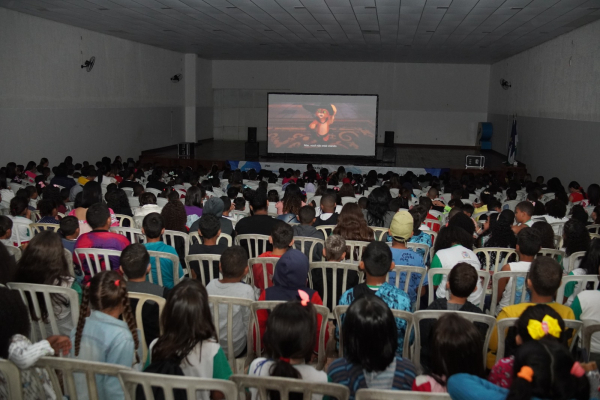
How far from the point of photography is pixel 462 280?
9.40 feet

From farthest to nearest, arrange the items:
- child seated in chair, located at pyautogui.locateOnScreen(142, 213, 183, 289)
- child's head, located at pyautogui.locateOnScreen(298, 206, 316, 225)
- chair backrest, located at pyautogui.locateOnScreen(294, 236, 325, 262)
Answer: child's head, located at pyautogui.locateOnScreen(298, 206, 316, 225) < chair backrest, located at pyautogui.locateOnScreen(294, 236, 325, 262) < child seated in chair, located at pyautogui.locateOnScreen(142, 213, 183, 289)

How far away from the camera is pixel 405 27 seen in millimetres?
11484

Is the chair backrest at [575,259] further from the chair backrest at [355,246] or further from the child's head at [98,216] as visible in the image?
the child's head at [98,216]

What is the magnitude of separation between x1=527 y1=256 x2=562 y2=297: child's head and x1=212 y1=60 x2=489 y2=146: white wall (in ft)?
63.2

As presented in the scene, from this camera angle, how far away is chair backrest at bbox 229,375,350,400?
178 cm

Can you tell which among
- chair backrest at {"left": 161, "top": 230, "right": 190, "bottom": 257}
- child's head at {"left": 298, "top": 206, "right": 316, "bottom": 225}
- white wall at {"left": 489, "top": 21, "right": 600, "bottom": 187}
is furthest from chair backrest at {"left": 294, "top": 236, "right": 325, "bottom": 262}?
white wall at {"left": 489, "top": 21, "right": 600, "bottom": 187}

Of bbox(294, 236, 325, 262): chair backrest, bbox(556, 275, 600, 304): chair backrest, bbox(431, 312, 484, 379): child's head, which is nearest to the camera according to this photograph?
bbox(431, 312, 484, 379): child's head

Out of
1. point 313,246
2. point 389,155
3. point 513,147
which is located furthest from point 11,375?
point 389,155

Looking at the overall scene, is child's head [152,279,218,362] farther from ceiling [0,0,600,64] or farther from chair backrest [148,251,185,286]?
ceiling [0,0,600,64]

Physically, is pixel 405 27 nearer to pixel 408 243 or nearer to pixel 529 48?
pixel 529 48

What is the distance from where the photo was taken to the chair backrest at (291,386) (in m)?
1.78

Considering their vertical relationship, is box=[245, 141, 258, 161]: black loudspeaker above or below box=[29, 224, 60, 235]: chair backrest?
above

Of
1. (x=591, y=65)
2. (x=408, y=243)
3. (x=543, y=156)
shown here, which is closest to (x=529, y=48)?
(x=543, y=156)

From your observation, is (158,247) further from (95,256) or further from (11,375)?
(11,375)
